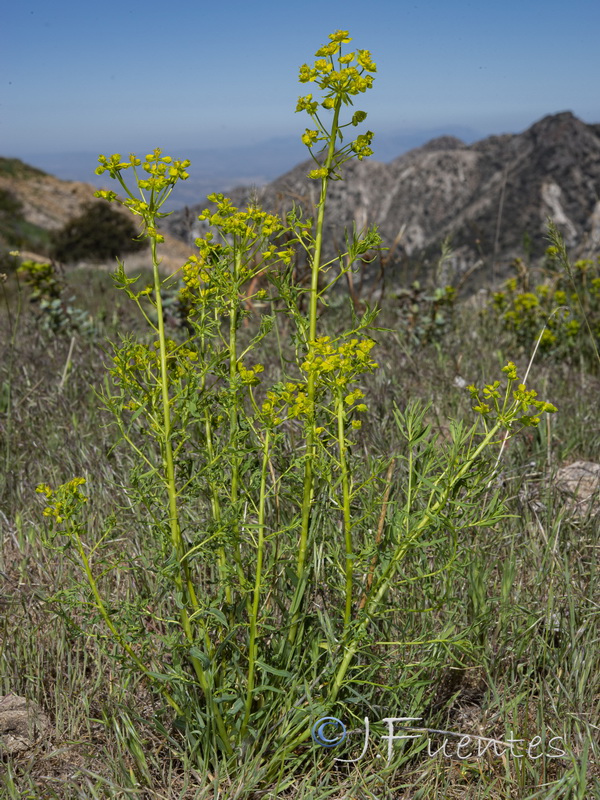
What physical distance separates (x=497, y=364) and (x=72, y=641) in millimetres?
2978

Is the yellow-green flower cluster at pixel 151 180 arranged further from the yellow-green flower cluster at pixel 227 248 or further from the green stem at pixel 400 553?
the green stem at pixel 400 553

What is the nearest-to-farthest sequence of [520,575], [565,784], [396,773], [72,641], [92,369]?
[565,784] → [396,773] → [72,641] → [520,575] → [92,369]

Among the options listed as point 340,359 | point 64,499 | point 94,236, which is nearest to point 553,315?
point 340,359

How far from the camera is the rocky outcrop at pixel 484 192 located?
13.4 metres

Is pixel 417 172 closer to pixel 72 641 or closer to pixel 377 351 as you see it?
pixel 377 351

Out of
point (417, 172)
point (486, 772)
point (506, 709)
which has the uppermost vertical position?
point (417, 172)

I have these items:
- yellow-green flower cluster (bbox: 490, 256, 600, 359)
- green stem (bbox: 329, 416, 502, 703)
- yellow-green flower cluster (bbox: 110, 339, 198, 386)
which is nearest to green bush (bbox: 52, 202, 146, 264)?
yellow-green flower cluster (bbox: 490, 256, 600, 359)

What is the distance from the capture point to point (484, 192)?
58.8ft

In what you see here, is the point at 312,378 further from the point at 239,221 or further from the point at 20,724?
the point at 20,724

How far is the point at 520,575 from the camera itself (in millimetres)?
2104

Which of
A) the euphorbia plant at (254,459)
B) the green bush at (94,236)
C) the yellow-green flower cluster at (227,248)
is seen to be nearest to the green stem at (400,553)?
the euphorbia plant at (254,459)

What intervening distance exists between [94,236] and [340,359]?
68.9 feet

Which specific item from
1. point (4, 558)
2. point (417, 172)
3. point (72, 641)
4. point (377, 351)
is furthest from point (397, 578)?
point (417, 172)

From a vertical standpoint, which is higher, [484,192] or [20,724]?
[484,192]
